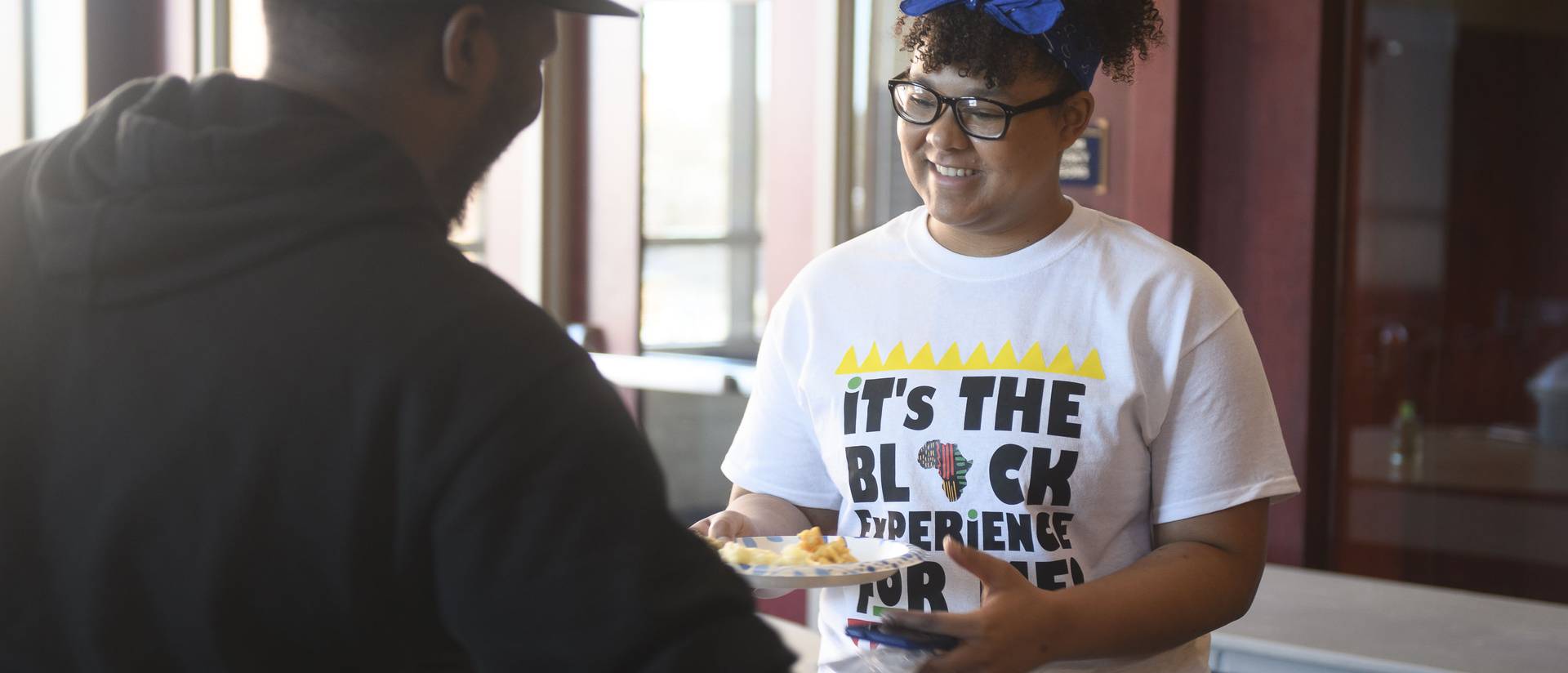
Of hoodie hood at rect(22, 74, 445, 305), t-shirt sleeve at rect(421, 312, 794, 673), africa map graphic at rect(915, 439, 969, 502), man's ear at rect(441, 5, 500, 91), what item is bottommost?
africa map graphic at rect(915, 439, 969, 502)

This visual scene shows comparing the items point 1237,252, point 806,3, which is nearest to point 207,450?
point 1237,252

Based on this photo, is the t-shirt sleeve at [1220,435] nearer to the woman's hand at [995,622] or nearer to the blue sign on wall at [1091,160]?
the woman's hand at [995,622]

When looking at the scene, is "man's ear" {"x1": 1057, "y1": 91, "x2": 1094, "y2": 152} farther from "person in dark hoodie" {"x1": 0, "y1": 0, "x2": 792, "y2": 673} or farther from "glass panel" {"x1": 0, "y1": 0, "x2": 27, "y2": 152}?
"glass panel" {"x1": 0, "y1": 0, "x2": 27, "y2": 152}

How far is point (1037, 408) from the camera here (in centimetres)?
140

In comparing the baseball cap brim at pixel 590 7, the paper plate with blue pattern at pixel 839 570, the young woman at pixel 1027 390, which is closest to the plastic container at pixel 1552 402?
the young woman at pixel 1027 390

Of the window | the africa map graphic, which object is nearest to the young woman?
the africa map graphic

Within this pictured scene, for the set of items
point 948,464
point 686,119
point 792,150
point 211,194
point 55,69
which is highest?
point 55,69

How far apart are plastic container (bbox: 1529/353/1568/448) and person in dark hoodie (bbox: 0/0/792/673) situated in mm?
2413

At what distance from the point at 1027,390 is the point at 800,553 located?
0.28 meters

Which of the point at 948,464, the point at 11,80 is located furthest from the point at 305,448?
the point at 11,80

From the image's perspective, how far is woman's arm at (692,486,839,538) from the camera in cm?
154

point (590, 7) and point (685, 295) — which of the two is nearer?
point (590, 7)

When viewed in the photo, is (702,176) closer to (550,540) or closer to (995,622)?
(995,622)

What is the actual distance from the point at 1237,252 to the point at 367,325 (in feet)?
7.94
